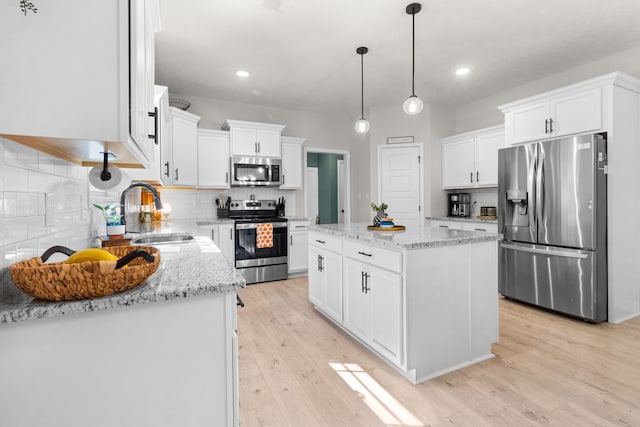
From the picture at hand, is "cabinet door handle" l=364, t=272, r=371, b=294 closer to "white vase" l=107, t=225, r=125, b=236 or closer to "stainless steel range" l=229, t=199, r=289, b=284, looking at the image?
"white vase" l=107, t=225, r=125, b=236

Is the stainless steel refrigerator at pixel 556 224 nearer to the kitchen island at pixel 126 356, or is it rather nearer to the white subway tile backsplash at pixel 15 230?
the kitchen island at pixel 126 356

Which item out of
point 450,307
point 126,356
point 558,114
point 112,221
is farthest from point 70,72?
point 558,114

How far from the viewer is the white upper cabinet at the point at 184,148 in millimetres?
3941

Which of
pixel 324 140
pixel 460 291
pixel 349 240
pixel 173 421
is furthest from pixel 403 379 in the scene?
pixel 324 140

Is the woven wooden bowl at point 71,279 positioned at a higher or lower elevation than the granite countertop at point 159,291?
higher

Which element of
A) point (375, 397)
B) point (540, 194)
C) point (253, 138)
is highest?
point (253, 138)

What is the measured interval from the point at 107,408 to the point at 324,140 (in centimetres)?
507

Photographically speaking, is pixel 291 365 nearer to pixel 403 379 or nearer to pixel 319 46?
pixel 403 379

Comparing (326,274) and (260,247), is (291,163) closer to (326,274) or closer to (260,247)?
(260,247)

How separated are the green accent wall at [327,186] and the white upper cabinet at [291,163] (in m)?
2.23

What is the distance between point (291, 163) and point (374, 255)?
3.03 metres

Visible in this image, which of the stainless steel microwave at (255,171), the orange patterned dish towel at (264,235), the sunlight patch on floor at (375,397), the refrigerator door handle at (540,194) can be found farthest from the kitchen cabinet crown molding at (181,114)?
the refrigerator door handle at (540,194)

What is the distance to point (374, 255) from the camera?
7.27 feet

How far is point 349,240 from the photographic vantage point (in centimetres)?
252
